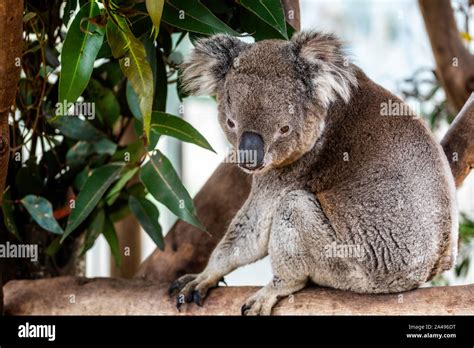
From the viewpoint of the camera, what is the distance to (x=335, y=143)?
2.75 m

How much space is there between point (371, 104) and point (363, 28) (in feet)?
15.2

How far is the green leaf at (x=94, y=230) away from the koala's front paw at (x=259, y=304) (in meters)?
1.03

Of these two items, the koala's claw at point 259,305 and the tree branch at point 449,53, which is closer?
the koala's claw at point 259,305

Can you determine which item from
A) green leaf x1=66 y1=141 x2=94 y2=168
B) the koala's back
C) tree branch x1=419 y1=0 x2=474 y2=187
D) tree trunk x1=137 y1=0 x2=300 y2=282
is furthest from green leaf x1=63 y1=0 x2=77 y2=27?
tree branch x1=419 y1=0 x2=474 y2=187

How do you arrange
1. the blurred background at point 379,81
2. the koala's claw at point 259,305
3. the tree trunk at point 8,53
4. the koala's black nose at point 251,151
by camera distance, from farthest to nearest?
the blurred background at point 379,81 → the koala's claw at point 259,305 → the koala's black nose at point 251,151 → the tree trunk at point 8,53

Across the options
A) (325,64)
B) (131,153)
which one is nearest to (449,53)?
(325,64)

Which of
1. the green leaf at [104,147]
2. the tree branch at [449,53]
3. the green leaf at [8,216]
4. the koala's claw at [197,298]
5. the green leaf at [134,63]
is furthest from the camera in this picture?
the tree branch at [449,53]

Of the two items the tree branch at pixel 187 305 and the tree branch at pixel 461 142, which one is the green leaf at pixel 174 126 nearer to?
the tree branch at pixel 187 305

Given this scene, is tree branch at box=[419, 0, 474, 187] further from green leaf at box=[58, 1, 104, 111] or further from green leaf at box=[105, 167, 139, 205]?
green leaf at box=[58, 1, 104, 111]

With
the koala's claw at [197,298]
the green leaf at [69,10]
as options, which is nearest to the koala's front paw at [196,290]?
the koala's claw at [197,298]

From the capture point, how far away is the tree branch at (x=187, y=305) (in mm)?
2385

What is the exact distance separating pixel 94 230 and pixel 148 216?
→ 0.28 m

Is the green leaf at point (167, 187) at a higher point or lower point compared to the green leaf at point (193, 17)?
lower
